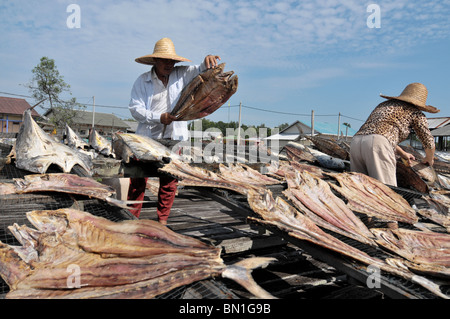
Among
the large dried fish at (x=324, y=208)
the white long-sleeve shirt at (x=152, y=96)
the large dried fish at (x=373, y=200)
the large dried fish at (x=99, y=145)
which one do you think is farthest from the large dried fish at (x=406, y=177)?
the large dried fish at (x=99, y=145)

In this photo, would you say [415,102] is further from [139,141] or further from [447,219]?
[139,141]

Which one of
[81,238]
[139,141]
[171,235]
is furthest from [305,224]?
[139,141]

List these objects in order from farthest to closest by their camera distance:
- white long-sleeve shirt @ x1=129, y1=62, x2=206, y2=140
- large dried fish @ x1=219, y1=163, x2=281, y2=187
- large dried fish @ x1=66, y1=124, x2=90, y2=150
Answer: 1. large dried fish @ x1=66, y1=124, x2=90, y2=150
2. white long-sleeve shirt @ x1=129, y1=62, x2=206, y2=140
3. large dried fish @ x1=219, y1=163, x2=281, y2=187

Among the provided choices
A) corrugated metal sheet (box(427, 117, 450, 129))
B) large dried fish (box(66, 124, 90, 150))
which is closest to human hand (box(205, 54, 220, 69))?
large dried fish (box(66, 124, 90, 150))

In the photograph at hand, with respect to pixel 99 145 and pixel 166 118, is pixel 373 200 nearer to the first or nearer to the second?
pixel 166 118

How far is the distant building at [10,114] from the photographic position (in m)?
36.8

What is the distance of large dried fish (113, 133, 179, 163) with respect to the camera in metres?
2.94

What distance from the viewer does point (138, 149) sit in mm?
2961

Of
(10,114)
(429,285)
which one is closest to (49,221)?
(429,285)

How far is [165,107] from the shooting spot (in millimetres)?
3932

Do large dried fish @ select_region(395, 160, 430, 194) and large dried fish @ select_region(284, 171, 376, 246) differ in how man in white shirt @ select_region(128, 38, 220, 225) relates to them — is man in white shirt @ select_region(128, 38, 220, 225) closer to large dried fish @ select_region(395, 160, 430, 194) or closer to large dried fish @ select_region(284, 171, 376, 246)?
large dried fish @ select_region(284, 171, 376, 246)

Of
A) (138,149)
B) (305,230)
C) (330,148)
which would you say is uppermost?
(330,148)

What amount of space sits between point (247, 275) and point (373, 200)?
189 centimetres
